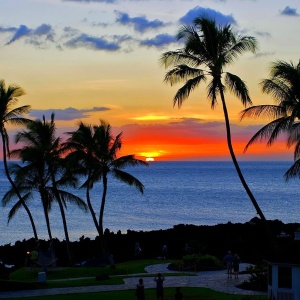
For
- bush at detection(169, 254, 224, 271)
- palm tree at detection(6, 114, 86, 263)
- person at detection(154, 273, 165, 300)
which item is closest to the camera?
person at detection(154, 273, 165, 300)

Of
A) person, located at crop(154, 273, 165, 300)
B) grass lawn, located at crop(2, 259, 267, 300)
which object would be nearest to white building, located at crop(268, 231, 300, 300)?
grass lawn, located at crop(2, 259, 267, 300)

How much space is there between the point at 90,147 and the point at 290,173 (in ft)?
56.5

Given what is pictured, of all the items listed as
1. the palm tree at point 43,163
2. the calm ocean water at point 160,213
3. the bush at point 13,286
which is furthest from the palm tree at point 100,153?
the calm ocean water at point 160,213

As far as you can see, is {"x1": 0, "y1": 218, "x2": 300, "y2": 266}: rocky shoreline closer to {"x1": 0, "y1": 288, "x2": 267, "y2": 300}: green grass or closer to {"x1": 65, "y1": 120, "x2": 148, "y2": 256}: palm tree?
{"x1": 65, "y1": 120, "x2": 148, "y2": 256}: palm tree

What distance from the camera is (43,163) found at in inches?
2025

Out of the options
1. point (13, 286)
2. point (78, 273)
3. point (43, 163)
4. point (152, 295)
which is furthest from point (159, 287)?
point (43, 163)

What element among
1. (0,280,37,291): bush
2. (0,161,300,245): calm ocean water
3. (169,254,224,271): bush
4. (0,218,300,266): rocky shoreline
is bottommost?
(0,280,37,291): bush

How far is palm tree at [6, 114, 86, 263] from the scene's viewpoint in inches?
2012

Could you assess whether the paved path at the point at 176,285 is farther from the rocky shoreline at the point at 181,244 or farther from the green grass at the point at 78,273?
the rocky shoreline at the point at 181,244

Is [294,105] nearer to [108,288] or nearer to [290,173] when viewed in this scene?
[290,173]

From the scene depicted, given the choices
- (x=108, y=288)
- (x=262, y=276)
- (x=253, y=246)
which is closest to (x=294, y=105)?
(x=262, y=276)

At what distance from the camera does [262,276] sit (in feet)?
115

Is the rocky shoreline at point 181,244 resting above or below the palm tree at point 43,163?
below

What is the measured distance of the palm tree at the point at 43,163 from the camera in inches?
2012
